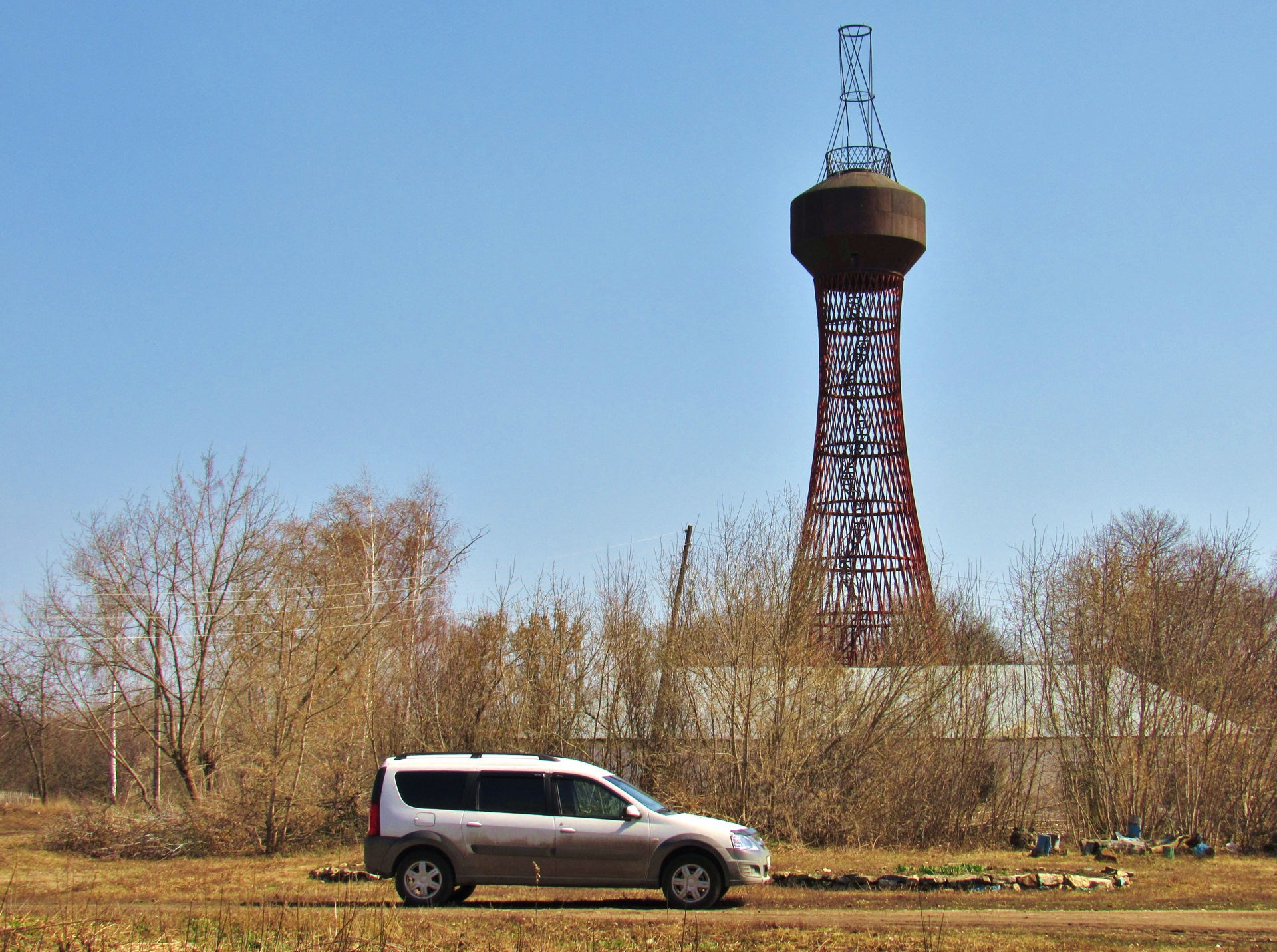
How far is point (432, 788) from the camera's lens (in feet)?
44.7

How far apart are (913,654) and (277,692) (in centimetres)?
1183

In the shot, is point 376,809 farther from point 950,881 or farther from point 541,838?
point 950,881

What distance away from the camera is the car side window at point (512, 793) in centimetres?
1349

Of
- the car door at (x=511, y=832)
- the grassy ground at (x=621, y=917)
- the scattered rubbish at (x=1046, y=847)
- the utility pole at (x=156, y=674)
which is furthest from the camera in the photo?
the utility pole at (x=156, y=674)

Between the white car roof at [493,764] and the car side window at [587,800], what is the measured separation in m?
0.11

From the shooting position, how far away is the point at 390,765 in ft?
45.5

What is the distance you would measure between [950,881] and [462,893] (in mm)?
5522

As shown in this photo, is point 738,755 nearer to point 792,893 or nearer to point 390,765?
point 792,893

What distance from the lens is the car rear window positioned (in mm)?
13531

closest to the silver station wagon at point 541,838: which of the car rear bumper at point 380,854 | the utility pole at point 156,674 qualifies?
the car rear bumper at point 380,854

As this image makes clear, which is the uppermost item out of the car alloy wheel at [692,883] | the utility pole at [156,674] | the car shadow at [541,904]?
the utility pole at [156,674]

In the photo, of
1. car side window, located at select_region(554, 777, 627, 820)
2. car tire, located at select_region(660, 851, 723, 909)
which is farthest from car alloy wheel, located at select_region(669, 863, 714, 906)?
car side window, located at select_region(554, 777, 627, 820)

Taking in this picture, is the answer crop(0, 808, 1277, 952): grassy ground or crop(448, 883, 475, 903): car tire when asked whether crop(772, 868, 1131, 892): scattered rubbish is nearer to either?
crop(0, 808, 1277, 952): grassy ground

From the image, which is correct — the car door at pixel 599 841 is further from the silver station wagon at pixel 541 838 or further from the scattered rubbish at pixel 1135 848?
the scattered rubbish at pixel 1135 848
